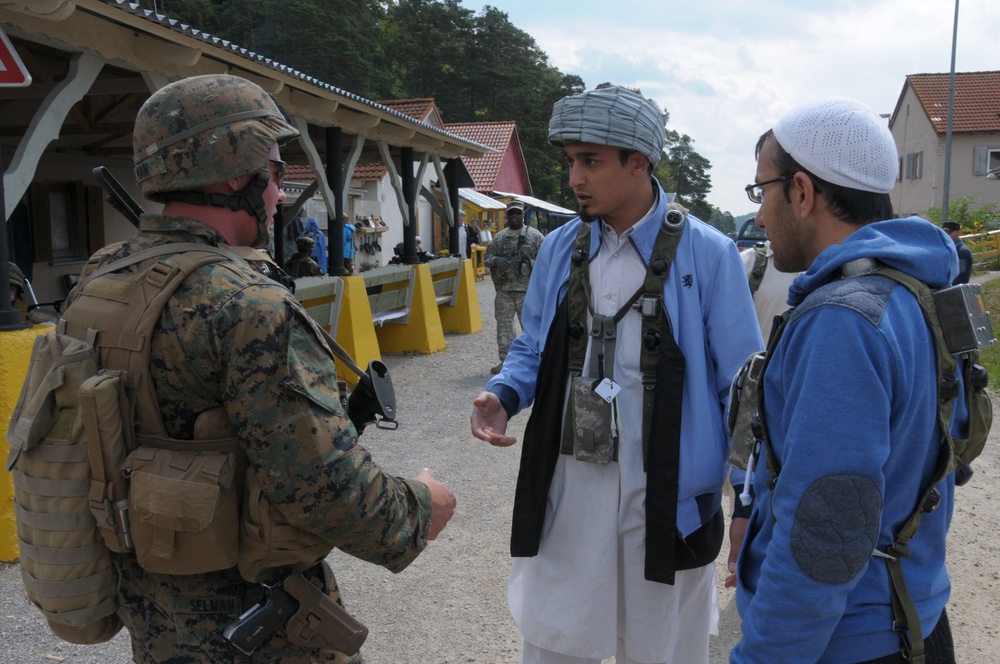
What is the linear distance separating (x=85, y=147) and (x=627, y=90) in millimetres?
10162

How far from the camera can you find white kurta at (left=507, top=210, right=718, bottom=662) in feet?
7.75

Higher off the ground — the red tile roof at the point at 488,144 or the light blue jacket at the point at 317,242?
the red tile roof at the point at 488,144

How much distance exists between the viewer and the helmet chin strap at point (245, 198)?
1.90 metres

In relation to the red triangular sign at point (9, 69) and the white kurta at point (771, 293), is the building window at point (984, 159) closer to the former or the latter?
the white kurta at point (771, 293)

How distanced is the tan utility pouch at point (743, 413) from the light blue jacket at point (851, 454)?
25cm

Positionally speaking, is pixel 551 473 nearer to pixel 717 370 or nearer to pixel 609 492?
pixel 609 492

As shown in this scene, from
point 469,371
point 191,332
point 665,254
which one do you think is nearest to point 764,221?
point 665,254

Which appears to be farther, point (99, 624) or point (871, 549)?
point (99, 624)

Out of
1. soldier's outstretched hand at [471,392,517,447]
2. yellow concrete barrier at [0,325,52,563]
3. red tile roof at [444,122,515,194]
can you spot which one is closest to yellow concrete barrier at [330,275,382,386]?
yellow concrete barrier at [0,325,52,563]

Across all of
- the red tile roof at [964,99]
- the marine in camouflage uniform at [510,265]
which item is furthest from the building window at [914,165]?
the marine in camouflage uniform at [510,265]

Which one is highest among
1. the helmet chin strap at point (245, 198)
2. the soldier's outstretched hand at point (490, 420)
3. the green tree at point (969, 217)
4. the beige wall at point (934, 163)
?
the beige wall at point (934, 163)

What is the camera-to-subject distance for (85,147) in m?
10.6

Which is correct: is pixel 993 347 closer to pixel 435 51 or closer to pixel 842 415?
pixel 842 415

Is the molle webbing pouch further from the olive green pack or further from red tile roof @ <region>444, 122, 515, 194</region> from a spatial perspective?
red tile roof @ <region>444, 122, 515, 194</region>
